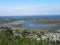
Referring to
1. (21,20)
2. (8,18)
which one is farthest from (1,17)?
(21,20)

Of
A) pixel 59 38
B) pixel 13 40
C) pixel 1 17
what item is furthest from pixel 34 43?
pixel 1 17

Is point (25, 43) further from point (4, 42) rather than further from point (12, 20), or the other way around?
point (12, 20)

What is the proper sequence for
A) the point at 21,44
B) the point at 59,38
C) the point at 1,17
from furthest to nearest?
the point at 1,17 → the point at 59,38 → the point at 21,44

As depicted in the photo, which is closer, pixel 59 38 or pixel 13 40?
pixel 13 40

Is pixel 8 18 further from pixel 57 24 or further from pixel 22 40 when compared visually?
pixel 22 40

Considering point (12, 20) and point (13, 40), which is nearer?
point (13, 40)

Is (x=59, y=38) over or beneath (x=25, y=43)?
beneath

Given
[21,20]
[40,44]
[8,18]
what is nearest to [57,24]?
[21,20]

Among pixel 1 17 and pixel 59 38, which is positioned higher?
pixel 1 17

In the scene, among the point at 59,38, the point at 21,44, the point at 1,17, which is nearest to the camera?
the point at 21,44
